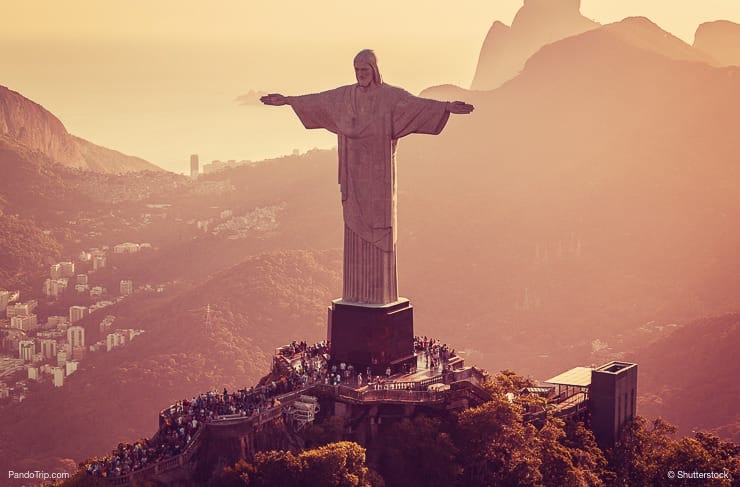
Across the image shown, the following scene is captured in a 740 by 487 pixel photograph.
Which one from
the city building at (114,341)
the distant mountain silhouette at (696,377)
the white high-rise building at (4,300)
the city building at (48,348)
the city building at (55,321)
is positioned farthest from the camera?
the city building at (55,321)

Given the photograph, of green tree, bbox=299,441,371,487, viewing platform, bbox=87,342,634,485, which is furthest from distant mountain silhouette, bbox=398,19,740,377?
green tree, bbox=299,441,371,487

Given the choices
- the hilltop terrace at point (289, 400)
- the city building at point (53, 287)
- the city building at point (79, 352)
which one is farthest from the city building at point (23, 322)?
the hilltop terrace at point (289, 400)

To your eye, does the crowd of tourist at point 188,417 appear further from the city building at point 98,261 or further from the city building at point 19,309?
the city building at point 98,261

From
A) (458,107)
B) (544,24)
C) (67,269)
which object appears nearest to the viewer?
(458,107)

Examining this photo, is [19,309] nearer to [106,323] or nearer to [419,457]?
[106,323]

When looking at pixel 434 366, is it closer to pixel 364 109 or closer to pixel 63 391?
pixel 364 109

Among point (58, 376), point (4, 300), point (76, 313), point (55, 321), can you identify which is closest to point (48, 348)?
point (58, 376)
